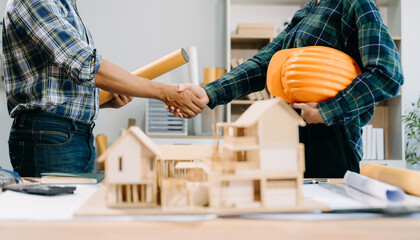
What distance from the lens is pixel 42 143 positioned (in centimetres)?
135

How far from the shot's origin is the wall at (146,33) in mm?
3236

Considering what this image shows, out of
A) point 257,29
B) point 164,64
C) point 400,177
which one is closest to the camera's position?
point 400,177

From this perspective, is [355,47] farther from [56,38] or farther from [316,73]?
[56,38]

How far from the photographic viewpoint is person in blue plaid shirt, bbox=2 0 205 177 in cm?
126

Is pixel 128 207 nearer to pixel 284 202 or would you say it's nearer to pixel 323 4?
pixel 284 202

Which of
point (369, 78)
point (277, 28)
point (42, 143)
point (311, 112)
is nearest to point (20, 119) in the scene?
point (42, 143)

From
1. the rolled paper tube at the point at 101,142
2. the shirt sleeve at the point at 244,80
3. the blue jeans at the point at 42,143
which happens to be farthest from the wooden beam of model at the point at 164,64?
the rolled paper tube at the point at 101,142

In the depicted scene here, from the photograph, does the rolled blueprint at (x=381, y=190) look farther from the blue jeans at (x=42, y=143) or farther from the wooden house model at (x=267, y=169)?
the blue jeans at (x=42, y=143)

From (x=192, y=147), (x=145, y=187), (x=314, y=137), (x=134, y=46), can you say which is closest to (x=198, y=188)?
(x=145, y=187)

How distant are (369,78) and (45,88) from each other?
43.3 inches

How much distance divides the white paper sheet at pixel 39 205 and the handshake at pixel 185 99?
0.81 meters

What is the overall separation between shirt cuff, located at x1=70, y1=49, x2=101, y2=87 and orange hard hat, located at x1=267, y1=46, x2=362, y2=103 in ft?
2.06

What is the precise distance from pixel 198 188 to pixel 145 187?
0.32ft

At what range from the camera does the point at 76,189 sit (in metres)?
0.89
